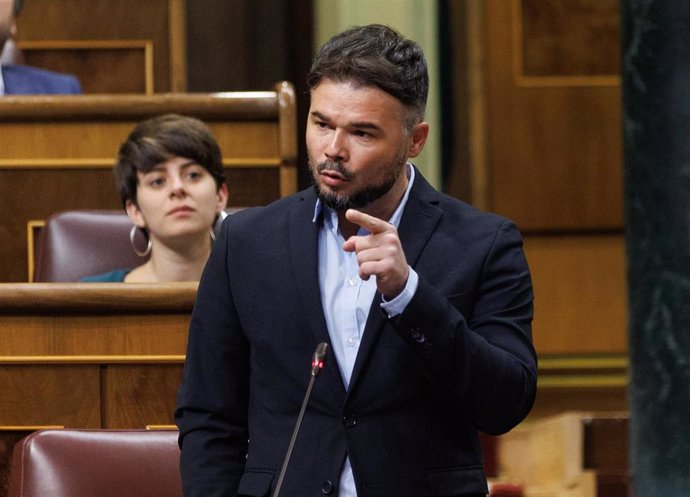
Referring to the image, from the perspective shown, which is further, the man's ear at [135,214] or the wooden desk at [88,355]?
the man's ear at [135,214]

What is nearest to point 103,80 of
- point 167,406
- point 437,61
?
point 437,61

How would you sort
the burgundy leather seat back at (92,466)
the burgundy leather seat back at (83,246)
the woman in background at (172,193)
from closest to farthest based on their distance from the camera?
the burgundy leather seat back at (92,466) → the woman in background at (172,193) → the burgundy leather seat back at (83,246)

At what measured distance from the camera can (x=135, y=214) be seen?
2701 mm

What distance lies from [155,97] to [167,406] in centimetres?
121

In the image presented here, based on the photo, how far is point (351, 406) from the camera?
1.41m

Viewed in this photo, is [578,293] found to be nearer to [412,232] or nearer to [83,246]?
[83,246]

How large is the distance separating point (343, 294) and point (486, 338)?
0.16m

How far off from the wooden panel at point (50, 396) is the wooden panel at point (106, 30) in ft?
7.33

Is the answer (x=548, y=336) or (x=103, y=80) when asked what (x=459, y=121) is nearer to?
(x=548, y=336)

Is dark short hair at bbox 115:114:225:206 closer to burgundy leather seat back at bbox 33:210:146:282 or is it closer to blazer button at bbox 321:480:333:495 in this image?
burgundy leather seat back at bbox 33:210:146:282

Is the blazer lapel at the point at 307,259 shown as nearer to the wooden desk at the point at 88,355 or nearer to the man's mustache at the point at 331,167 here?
the man's mustache at the point at 331,167

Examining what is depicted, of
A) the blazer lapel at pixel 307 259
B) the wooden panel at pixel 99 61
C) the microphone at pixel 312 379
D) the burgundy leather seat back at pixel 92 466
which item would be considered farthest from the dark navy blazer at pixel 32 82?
the microphone at pixel 312 379

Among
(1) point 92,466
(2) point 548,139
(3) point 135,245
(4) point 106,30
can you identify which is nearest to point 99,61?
(4) point 106,30

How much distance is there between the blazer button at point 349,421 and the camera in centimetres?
141
